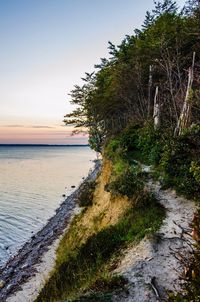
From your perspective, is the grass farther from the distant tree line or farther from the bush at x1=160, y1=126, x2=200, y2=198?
the distant tree line

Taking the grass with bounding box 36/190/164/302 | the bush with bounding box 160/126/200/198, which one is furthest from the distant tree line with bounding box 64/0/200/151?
the grass with bounding box 36/190/164/302

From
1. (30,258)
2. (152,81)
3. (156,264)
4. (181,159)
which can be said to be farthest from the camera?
(152,81)

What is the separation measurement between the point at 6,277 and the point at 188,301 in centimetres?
1489

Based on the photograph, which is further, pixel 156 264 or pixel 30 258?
pixel 30 258

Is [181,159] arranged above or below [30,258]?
above

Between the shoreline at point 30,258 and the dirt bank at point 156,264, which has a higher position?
the dirt bank at point 156,264

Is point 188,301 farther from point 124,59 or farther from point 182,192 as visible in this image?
point 124,59

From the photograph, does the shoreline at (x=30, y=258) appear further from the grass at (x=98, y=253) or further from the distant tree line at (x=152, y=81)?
the distant tree line at (x=152, y=81)

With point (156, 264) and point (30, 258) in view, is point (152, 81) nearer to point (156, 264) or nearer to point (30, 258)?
point (30, 258)

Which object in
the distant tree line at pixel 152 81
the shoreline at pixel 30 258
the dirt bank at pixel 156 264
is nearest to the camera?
the dirt bank at pixel 156 264

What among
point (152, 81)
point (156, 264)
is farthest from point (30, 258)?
point (152, 81)

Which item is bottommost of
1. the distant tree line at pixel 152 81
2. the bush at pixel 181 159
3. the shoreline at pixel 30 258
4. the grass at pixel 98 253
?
the shoreline at pixel 30 258

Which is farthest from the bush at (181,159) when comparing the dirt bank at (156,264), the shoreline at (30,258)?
the shoreline at (30,258)

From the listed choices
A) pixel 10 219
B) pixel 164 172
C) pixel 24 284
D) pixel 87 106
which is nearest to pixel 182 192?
pixel 164 172
